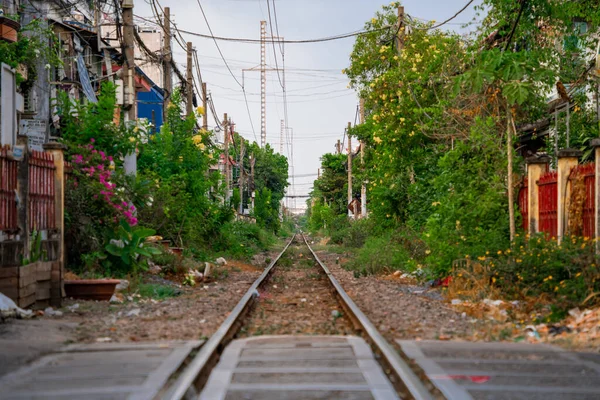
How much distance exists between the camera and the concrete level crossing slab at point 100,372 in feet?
17.1

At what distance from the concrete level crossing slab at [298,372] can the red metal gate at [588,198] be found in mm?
4989

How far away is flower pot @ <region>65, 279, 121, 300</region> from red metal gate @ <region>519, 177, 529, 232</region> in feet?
25.9

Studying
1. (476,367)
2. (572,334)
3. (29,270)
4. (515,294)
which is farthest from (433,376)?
(29,270)

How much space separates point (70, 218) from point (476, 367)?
8.66 metres

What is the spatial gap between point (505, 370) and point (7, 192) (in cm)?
714

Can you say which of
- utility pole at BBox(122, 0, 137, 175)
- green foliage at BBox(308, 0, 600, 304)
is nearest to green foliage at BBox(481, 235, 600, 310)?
green foliage at BBox(308, 0, 600, 304)

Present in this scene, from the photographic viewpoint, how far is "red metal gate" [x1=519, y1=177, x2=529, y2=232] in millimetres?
13391

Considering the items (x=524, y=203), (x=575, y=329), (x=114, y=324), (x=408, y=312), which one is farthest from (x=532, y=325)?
(x=114, y=324)

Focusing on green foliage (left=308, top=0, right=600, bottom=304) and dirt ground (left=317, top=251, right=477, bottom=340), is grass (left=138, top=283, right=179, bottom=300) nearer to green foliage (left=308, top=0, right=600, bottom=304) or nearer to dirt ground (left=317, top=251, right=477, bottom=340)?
dirt ground (left=317, top=251, right=477, bottom=340)

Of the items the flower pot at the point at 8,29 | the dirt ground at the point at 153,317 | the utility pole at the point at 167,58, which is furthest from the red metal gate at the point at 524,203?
the utility pole at the point at 167,58

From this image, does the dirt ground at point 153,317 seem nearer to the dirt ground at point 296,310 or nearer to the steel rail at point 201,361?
the steel rail at point 201,361

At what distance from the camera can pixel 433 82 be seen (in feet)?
63.5

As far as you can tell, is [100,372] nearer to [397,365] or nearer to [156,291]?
[397,365]

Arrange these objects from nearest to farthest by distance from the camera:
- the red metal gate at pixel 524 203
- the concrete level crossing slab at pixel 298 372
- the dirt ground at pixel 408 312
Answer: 1. the concrete level crossing slab at pixel 298 372
2. the dirt ground at pixel 408 312
3. the red metal gate at pixel 524 203
